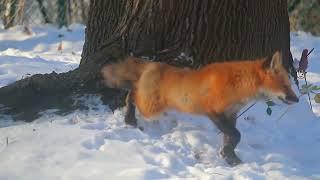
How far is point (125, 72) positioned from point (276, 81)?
1.43 meters

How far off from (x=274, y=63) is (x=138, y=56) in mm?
1714

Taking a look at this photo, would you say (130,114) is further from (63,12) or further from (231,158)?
(63,12)

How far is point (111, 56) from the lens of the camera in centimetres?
589

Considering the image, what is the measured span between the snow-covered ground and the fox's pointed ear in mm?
810

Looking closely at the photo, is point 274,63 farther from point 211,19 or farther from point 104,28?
point 104,28

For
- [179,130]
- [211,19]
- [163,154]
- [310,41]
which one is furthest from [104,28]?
[310,41]

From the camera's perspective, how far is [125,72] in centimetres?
522

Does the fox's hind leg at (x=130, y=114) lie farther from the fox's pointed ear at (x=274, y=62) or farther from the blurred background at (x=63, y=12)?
the blurred background at (x=63, y=12)

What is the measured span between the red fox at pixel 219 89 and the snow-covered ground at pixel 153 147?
0.84ft

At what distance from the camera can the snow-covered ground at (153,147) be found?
170 inches

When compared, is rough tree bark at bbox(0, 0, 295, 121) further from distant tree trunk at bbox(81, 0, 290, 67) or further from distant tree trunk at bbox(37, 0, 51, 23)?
distant tree trunk at bbox(37, 0, 51, 23)

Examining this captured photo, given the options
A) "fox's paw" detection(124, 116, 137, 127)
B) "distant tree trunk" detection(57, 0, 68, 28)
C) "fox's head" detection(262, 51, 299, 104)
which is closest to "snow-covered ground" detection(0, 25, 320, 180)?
"fox's paw" detection(124, 116, 137, 127)

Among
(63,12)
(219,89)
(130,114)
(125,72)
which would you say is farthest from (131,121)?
(63,12)

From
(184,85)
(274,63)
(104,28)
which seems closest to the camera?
(274,63)
